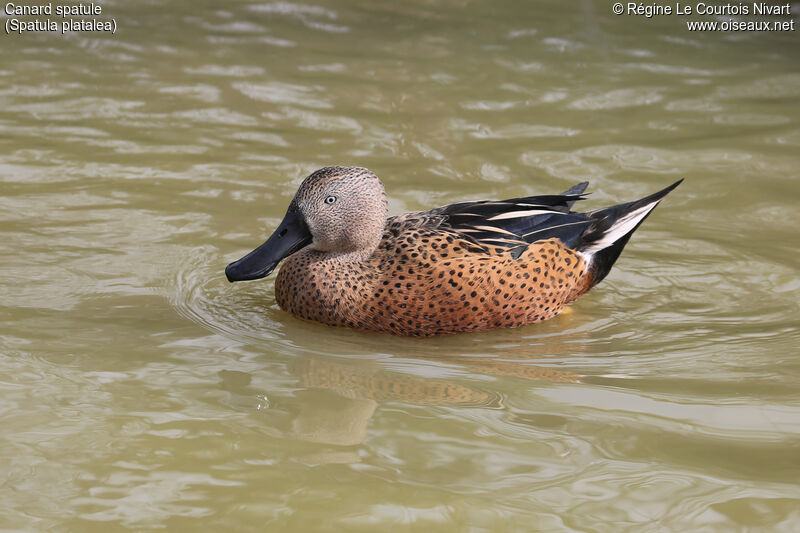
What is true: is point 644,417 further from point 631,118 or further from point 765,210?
point 631,118

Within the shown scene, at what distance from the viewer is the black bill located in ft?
17.0

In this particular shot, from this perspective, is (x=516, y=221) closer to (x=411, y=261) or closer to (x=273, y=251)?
(x=411, y=261)

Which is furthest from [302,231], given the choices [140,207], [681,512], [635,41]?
[635,41]

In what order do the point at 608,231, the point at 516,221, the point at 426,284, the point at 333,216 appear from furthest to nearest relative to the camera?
the point at 608,231, the point at 516,221, the point at 333,216, the point at 426,284

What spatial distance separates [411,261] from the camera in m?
5.27

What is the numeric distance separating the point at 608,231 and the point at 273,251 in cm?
175

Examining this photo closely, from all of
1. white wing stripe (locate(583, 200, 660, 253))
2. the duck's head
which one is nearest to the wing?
Answer: white wing stripe (locate(583, 200, 660, 253))

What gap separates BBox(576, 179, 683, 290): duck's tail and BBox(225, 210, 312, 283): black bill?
1.45 metres

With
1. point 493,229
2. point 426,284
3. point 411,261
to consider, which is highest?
point 493,229

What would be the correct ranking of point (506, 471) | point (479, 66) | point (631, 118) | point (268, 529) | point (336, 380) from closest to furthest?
point (268, 529)
point (506, 471)
point (336, 380)
point (631, 118)
point (479, 66)

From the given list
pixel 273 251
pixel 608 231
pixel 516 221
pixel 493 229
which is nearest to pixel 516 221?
pixel 516 221

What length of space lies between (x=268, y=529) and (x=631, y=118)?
6.21 metres

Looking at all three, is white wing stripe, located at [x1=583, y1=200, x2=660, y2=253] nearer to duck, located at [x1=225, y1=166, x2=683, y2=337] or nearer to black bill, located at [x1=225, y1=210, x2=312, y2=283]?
duck, located at [x1=225, y1=166, x2=683, y2=337]

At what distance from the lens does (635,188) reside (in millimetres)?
7426
